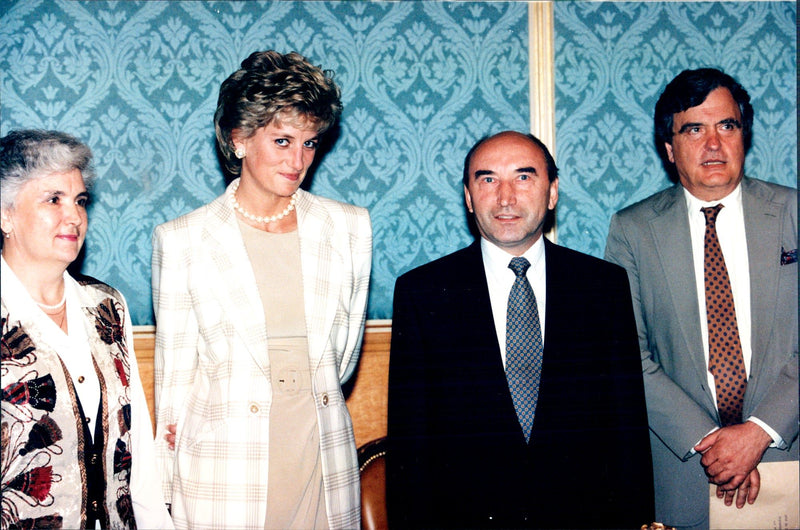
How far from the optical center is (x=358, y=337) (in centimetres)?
268

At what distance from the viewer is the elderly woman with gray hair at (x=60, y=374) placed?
203 cm

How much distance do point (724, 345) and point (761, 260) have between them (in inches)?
13.5

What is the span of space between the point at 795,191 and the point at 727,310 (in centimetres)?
55

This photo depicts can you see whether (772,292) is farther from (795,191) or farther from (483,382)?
(483,382)

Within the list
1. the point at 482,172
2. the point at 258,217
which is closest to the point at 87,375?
the point at 258,217

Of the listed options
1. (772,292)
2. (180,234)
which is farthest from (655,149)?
(180,234)

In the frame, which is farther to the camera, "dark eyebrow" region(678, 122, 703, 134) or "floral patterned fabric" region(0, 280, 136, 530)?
"dark eyebrow" region(678, 122, 703, 134)

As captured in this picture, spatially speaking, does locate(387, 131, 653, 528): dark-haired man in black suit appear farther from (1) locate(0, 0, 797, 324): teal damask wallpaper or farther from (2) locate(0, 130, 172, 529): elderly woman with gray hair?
(1) locate(0, 0, 797, 324): teal damask wallpaper

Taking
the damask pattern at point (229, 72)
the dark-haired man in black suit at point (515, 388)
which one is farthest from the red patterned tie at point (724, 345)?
the damask pattern at point (229, 72)

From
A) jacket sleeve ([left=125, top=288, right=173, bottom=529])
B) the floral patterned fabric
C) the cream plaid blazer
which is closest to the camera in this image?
the floral patterned fabric

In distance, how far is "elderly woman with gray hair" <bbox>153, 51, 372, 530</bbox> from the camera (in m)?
2.39

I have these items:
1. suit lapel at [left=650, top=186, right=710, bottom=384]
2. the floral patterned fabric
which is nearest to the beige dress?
the floral patterned fabric

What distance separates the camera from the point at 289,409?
7.94 feet

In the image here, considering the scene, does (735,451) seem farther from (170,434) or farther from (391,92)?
(391,92)
